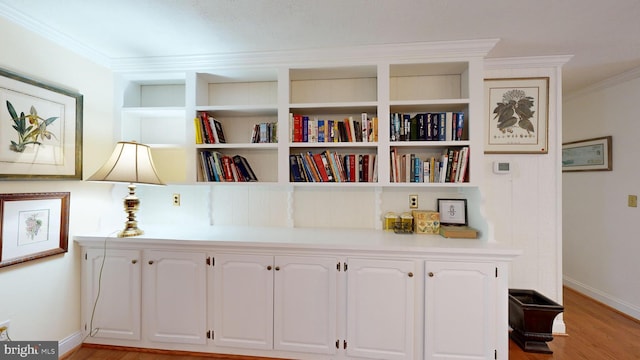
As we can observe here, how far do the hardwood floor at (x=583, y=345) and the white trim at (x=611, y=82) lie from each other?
2.12m

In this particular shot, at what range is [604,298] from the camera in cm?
276

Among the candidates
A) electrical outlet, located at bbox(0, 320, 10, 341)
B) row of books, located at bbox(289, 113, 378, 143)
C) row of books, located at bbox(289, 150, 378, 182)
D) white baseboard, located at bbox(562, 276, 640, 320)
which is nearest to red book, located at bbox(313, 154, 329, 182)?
row of books, located at bbox(289, 150, 378, 182)

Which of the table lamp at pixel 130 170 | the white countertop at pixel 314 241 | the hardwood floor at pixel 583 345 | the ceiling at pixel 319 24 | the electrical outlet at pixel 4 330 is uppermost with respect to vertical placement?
the ceiling at pixel 319 24

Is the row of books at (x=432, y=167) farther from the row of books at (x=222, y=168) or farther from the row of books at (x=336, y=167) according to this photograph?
the row of books at (x=222, y=168)

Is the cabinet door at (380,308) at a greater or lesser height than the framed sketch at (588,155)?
lesser

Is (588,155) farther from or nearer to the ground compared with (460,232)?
farther from the ground

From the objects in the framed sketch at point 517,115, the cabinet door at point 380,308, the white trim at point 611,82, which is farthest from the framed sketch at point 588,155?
the cabinet door at point 380,308

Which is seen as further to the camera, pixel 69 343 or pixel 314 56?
pixel 314 56

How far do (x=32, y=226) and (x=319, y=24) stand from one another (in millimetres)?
2128

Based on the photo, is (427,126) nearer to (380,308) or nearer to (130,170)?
(380,308)

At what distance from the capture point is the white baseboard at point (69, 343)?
6.17 feet

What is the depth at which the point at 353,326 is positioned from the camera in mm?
1781

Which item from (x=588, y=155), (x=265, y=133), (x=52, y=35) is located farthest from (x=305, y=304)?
(x=588, y=155)

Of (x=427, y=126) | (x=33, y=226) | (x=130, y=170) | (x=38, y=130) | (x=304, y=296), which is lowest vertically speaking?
(x=304, y=296)
